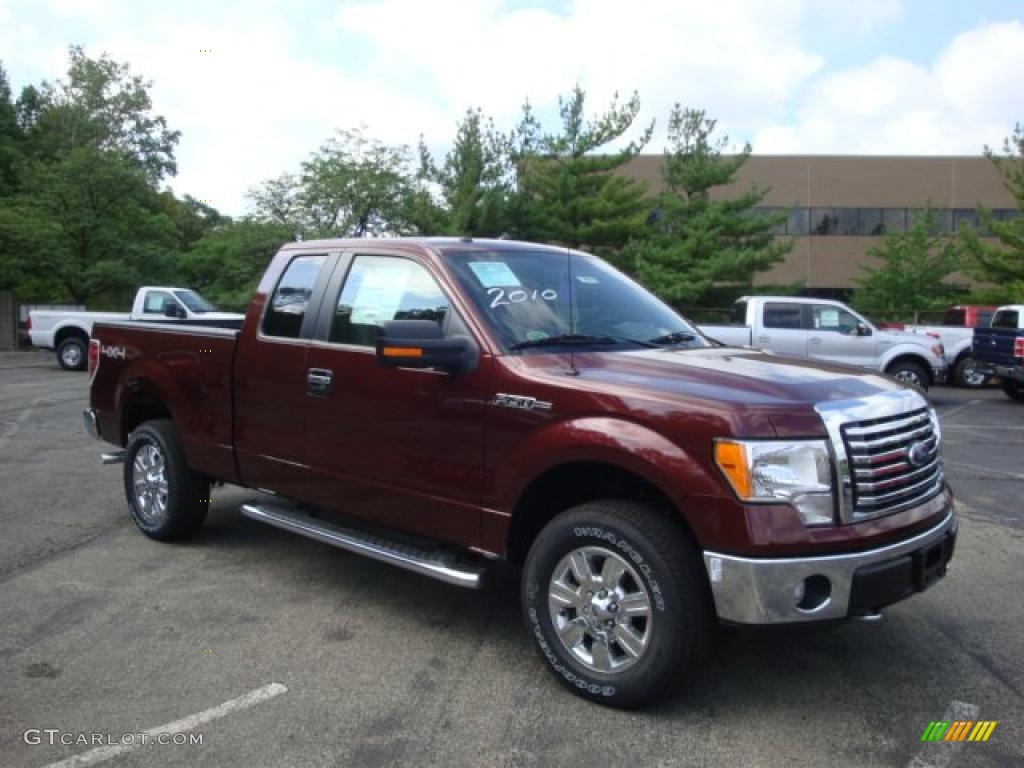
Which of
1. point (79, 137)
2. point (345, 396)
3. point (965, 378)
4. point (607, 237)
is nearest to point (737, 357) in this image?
point (345, 396)

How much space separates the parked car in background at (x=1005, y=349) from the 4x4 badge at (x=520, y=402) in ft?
46.6

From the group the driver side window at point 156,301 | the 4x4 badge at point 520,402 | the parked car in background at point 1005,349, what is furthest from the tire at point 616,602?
the driver side window at point 156,301

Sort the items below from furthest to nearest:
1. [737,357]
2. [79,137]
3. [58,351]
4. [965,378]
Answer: [79,137]
[58,351]
[965,378]
[737,357]

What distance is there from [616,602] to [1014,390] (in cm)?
1570

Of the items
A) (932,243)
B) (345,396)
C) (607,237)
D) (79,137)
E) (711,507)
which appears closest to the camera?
(711,507)

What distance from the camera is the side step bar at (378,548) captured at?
164 inches

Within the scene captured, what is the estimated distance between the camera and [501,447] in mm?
4055

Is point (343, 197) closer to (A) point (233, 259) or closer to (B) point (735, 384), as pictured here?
(A) point (233, 259)

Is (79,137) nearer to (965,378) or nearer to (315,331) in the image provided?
(965,378)

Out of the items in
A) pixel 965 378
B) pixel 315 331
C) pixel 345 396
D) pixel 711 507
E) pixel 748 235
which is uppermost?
pixel 748 235

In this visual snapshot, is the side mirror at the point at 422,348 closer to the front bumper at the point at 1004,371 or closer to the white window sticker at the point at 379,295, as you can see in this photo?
the white window sticker at the point at 379,295

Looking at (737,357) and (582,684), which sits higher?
(737,357)

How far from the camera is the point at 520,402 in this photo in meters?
3.97

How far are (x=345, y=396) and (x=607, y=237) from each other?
77.2 ft
